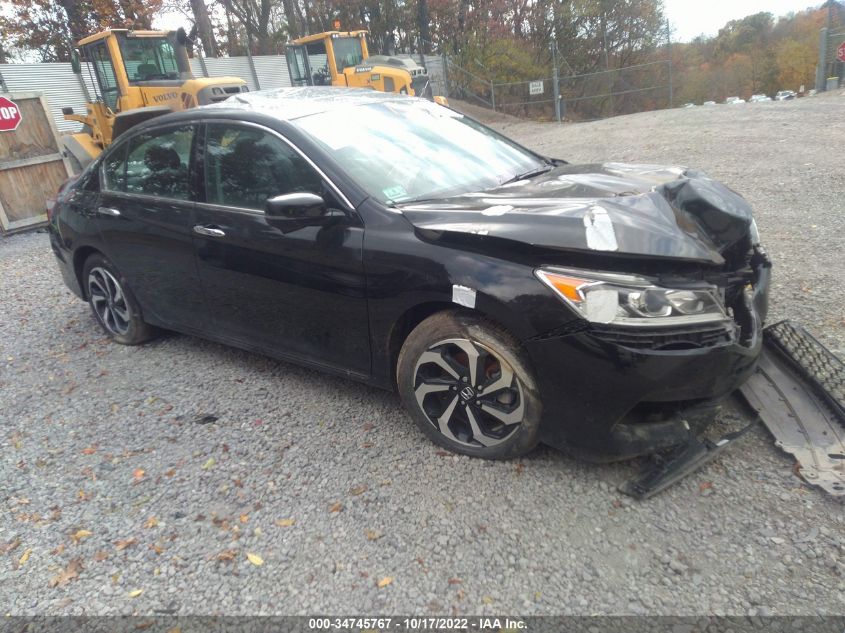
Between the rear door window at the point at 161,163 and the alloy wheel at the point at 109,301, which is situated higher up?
the rear door window at the point at 161,163

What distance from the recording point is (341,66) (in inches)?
723

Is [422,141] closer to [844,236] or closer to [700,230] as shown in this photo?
[700,230]

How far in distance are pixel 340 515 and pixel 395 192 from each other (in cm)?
164

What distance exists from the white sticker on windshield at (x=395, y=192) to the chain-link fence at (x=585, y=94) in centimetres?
2250

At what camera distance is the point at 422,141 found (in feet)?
12.1

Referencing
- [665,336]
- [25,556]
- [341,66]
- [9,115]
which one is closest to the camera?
[665,336]

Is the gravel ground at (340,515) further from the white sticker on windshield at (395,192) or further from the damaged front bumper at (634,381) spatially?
the white sticker on windshield at (395,192)

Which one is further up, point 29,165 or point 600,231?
point 29,165

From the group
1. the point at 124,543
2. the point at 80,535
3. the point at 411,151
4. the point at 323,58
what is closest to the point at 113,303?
the point at 80,535

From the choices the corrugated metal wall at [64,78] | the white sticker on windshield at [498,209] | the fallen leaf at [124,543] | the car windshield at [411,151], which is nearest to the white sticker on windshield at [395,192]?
the car windshield at [411,151]

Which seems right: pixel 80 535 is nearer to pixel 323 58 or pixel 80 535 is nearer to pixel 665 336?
pixel 665 336

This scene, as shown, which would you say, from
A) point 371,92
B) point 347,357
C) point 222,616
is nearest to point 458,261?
point 347,357

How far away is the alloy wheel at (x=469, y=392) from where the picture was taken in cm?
279

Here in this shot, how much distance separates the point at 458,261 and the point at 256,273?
1372 millimetres
